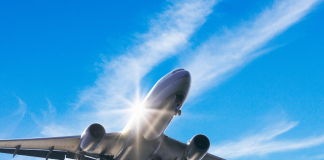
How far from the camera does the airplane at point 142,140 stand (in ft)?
45.8

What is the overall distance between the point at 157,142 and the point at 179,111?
10.7 ft

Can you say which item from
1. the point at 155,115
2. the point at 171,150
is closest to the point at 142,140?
the point at 155,115

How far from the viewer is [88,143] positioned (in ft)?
45.8

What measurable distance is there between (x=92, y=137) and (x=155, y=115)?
4031mm

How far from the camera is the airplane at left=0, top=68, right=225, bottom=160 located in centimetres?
1396

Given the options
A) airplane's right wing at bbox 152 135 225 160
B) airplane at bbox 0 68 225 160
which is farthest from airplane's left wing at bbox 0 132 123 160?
airplane's right wing at bbox 152 135 225 160

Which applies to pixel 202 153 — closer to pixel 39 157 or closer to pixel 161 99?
pixel 161 99

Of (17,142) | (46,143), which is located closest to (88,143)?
(46,143)

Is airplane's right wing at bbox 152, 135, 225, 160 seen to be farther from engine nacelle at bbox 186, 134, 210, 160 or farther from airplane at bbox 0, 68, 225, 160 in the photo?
engine nacelle at bbox 186, 134, 210, 160

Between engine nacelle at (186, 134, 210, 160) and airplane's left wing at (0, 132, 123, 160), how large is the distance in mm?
5108

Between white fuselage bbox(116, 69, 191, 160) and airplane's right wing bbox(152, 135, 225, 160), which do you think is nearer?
white fuselage bbox(116, 69, 191, 160)

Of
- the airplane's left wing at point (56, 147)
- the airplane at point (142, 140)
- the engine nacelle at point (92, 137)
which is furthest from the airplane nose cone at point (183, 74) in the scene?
the airplane's left wing at point (56, 147)

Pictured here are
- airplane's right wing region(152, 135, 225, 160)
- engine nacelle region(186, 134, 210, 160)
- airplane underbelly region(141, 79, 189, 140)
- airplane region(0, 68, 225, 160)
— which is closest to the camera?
airplane underbelly region(141, 79, 189, 140)

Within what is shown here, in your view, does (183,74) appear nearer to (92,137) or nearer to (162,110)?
(162,110)
